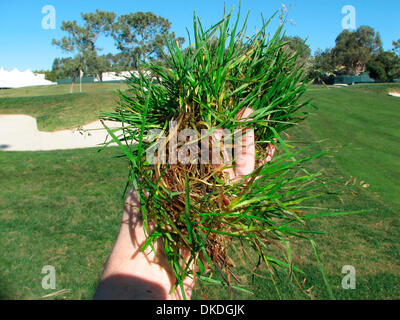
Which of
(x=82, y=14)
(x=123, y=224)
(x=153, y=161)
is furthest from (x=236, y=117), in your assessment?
(x=82, y=14)

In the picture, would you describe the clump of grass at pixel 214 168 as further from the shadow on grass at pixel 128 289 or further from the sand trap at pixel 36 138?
the sand trap at pixel 36 138

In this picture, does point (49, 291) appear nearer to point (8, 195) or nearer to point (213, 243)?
point (213, 243)

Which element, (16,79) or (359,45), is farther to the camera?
(359,45)

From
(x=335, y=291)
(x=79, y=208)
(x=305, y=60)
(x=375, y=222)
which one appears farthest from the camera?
(x=79, y=208)

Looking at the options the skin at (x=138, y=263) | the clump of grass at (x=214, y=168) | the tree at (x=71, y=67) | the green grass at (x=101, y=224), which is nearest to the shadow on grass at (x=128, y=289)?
the skin at (x=138, y=263)

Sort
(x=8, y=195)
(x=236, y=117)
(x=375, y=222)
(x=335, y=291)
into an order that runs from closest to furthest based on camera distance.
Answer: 1. (x=236, y=117)
2. (x=335, y=291)
3. (x=375, y=222)
4. (x=8, y=195)

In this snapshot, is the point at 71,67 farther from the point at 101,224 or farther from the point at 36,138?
the point at 101,224

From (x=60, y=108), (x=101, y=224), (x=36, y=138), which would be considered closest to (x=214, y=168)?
(x=101, y=224)
